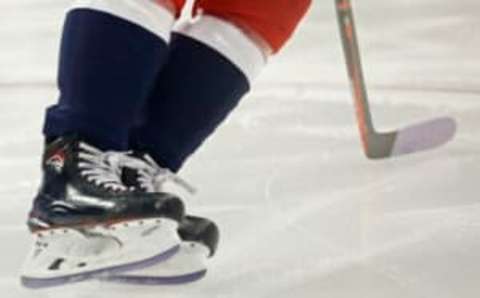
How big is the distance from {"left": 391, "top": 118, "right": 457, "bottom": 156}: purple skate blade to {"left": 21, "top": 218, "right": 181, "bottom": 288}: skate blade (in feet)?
1.87

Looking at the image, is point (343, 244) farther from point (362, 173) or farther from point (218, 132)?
point (218, 132)

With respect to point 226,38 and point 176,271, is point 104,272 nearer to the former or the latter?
point 176,271

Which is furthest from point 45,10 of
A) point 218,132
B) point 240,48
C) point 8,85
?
point 240,48

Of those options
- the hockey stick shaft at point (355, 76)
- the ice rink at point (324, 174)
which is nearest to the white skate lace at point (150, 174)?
the ice rink at point (324, 174)

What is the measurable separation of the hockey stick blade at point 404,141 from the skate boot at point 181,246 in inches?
17.9

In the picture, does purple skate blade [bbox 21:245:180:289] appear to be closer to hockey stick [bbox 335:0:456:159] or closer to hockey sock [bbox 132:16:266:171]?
hockey sock [bbox 132:16:266:171]

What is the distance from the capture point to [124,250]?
1.02 meters

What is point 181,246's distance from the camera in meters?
1.11

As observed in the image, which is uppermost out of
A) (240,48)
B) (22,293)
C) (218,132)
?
(240,48)

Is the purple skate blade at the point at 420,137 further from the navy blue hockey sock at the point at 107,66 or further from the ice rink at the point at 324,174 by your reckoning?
the navy blue hockey sock at the point at 107,66

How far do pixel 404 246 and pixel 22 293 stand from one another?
0.42 m

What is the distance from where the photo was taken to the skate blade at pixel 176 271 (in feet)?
3.57

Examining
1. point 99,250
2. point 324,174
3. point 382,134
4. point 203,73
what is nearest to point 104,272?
point 99,250

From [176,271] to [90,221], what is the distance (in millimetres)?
119
